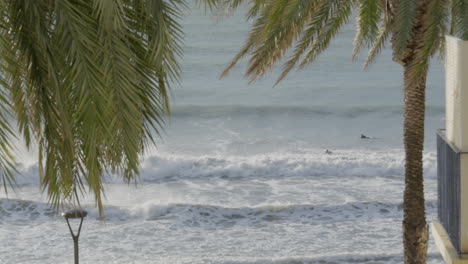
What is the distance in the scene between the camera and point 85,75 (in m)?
5.83

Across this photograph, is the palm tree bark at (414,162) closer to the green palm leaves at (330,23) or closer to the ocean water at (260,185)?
the green palm leaves at (330,23)

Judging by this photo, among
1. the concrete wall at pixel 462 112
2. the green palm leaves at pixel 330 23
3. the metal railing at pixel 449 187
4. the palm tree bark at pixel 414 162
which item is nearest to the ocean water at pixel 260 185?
the green palm leaves at pixel 330 23

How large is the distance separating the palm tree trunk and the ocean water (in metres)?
3.54

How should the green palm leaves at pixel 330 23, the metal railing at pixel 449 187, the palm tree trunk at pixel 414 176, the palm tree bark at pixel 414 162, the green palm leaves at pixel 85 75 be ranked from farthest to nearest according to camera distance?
the palm tree trunk at pixel 414 176 < the palm tree bark at pixel 414 162 < the green palm leaves at pixel 330 23 < the metal railing at pixel 449 187 < the green palm leaves at pixel 85 75

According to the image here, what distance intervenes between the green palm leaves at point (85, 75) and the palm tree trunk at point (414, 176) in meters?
4.74

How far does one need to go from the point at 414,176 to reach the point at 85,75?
5729 millimetres

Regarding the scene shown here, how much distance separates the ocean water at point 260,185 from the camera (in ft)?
54.6

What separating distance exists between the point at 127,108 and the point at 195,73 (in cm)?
3796

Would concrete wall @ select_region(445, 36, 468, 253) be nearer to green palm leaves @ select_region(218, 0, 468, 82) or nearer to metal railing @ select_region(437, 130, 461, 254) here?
metal railing @ select_region(437, 130, 461, 254)

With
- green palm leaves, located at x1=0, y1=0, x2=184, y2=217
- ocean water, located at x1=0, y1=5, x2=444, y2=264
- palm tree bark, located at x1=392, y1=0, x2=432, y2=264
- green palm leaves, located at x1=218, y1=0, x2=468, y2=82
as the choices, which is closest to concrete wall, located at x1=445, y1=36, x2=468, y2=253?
green palm leaves, located at x1=218, y1=0, x2=468, y2=82

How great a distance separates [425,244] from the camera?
10547mm

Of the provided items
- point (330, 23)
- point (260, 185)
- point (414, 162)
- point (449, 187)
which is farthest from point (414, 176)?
point (260, 185)

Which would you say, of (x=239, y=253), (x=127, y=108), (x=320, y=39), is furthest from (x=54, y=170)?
(x=239, y=253)

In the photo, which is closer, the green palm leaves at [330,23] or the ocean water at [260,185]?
the green palm leaves at [330,23]
